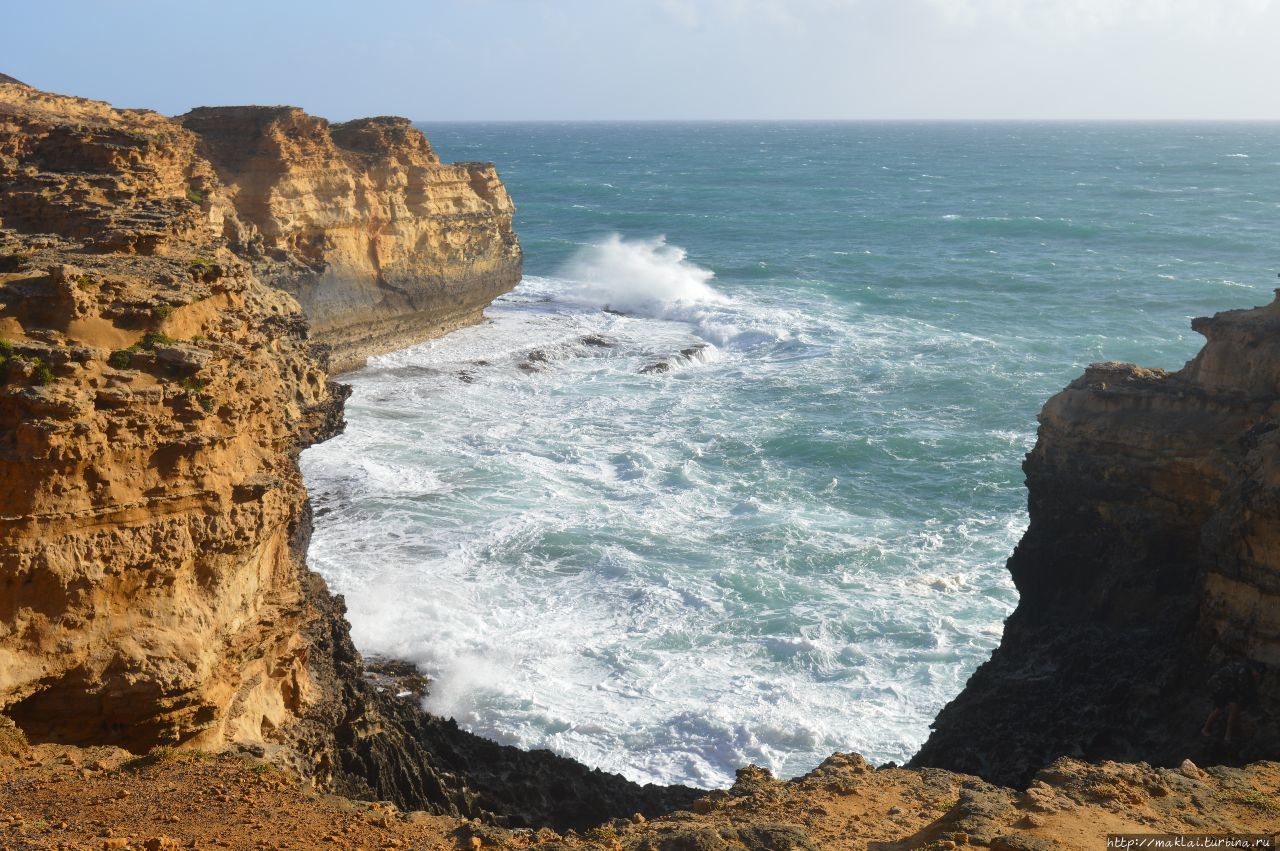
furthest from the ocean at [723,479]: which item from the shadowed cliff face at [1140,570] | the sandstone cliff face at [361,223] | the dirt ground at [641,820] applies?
the dirt ground at [641,820]

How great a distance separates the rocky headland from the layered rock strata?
0.03 metres

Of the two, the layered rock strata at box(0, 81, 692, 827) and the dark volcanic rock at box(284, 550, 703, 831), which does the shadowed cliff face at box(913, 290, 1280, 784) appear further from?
the layered rock strata at box(0, 81, 692, 827)

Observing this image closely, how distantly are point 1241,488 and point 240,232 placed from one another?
75.0 ft

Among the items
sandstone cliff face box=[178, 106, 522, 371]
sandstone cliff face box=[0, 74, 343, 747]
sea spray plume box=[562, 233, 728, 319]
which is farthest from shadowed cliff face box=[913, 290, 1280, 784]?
sea spray plume box=[562, 233, 728, 319]

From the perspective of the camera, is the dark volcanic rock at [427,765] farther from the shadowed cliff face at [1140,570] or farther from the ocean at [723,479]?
the shadowed cliff face at [1140,570]

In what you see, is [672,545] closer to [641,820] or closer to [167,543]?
[641,820]

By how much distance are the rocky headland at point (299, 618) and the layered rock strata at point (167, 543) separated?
0.03 m

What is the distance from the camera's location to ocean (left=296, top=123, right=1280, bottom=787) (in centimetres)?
1692

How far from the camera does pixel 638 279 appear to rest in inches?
2005

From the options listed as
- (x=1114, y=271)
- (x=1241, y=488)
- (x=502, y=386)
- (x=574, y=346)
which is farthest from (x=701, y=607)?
(x=1114, y=271)

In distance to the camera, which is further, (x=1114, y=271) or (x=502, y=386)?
(x=1114, y=271)

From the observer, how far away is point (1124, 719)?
41.2 feet

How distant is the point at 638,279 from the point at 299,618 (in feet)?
133

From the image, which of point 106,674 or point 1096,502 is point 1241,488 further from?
point 106,674
